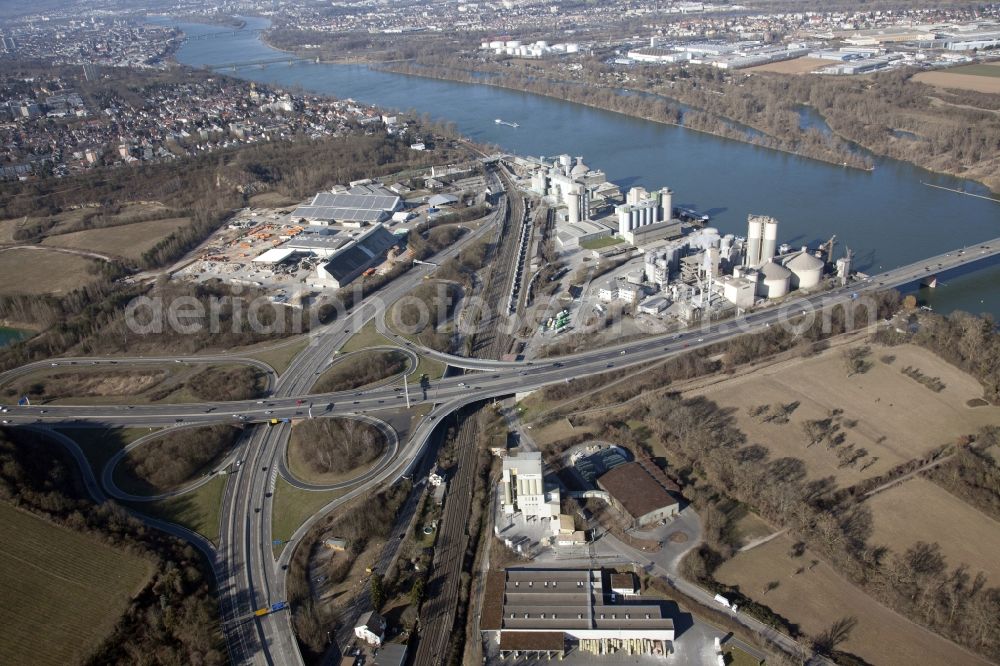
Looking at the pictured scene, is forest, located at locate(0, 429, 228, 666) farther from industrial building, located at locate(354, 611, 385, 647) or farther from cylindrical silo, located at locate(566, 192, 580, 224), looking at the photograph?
cylindrical silo, located at locate(566, 192, 580, 224)

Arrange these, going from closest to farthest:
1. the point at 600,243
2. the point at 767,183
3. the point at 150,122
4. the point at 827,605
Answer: the point at 827,605
the point at 600,243
the point at 767,183
the point at 150,122

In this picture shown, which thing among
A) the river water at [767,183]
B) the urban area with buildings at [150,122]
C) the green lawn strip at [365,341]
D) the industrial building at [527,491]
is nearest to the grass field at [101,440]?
the green lawn strip at [365,341]

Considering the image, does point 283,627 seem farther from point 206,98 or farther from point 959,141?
point 206,98

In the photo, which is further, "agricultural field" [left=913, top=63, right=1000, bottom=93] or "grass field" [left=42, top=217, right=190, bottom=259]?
"agricultural field" [left=913, top=63, right=1000, bottom=93]

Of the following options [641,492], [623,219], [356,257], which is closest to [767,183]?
[623,219]

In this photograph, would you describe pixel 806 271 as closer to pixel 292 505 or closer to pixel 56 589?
pixel 292 505

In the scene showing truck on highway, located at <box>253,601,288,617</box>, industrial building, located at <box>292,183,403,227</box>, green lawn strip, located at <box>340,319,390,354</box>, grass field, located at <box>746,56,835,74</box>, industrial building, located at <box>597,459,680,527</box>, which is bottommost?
truck on highway, located at <box>253,601,288,617</box>

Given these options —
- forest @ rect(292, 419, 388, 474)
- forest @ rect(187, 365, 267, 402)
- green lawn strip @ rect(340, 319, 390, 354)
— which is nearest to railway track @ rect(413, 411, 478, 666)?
forest @ rect(292, 419, 388, 474)

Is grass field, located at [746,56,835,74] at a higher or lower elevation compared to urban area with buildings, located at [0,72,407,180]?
higher
